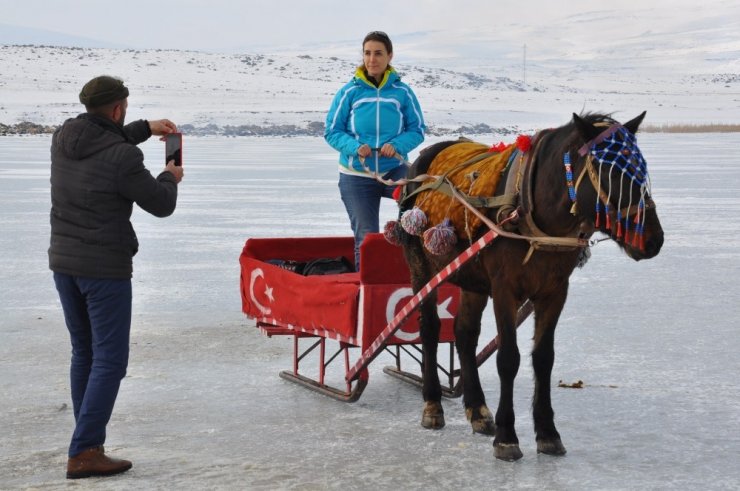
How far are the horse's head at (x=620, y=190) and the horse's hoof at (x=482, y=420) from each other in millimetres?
1201

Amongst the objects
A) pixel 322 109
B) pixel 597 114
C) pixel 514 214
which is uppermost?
pixel 597 114

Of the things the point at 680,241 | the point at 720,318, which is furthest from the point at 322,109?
the point at 720,318

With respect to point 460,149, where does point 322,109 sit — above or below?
below

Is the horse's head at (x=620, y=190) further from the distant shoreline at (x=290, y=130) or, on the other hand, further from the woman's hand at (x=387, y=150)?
the distant shoreline at (x=290, y=130)

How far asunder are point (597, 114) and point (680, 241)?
797 centimetres

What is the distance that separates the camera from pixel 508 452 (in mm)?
4578

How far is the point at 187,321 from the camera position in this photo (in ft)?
25.3

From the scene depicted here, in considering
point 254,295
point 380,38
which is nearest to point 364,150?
point 380,38

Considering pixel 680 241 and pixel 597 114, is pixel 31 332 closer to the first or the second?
pixel 597 114

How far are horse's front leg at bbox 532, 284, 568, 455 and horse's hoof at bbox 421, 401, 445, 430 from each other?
0.54 m

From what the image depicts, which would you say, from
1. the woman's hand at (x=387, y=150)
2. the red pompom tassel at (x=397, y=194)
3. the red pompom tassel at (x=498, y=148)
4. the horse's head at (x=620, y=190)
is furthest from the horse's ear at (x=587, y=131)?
the woman's hand at (x=387, y=150)

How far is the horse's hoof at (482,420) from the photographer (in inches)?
198

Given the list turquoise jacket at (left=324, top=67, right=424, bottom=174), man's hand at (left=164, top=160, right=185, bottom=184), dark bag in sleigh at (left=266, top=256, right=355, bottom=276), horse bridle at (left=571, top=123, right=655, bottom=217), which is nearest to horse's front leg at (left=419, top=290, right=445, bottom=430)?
turquoise jacket at (left=324, top=67, right=424, bottom=174)

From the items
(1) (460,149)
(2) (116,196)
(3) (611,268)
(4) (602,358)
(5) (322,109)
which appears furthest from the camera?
(5) (322,109)
